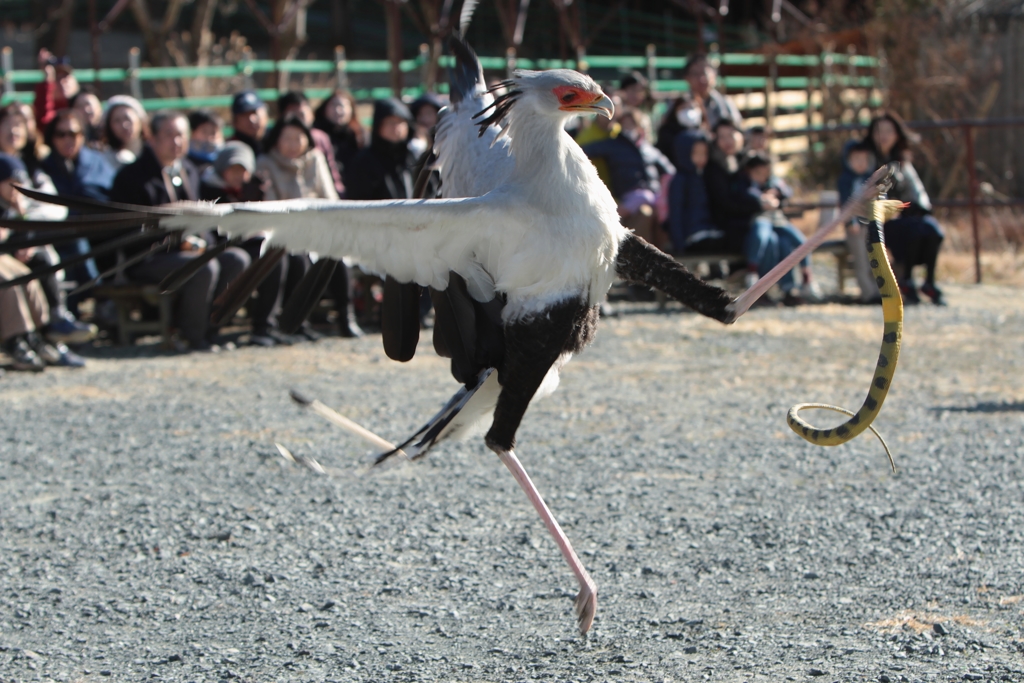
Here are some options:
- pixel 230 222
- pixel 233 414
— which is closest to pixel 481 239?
Result: pixel 230 222

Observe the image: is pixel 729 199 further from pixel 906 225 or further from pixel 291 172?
pixel 291 172

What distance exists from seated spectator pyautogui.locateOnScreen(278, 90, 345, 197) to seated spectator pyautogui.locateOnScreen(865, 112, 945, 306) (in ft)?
14.2

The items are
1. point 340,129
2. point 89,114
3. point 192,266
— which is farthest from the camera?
point 340,129

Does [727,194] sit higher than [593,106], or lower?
lower

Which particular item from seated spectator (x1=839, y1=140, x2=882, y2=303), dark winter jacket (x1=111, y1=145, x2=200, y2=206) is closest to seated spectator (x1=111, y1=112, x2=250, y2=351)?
dark winter jacket (x1=111, y1=145, x2=200, y2=206)

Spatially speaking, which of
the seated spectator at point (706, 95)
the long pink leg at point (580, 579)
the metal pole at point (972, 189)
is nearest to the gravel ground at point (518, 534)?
the long pink leg at point (580, 579)

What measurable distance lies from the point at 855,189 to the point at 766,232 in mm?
898

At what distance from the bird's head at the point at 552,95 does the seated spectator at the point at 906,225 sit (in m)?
6.36

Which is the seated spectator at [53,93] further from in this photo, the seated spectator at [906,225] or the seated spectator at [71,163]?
the seated spectator at [906,225]

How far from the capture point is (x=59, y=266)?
2.49 meters

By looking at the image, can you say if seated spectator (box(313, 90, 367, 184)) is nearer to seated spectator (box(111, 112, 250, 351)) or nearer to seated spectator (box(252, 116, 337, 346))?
seated spectator (box(252, 116, 337, 346))

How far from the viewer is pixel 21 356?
6.94 m

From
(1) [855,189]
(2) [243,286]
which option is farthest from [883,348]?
(1) [855,189]

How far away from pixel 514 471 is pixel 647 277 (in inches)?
28.0
